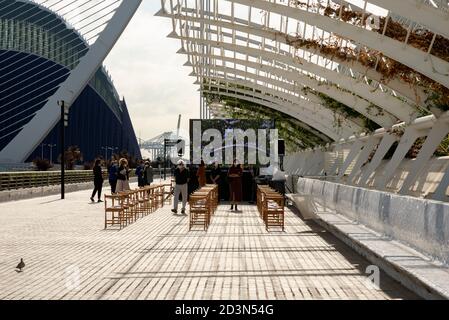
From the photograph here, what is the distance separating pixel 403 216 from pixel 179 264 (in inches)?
130

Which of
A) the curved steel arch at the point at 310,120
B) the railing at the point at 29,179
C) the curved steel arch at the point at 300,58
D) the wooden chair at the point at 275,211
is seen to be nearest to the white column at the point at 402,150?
the curved steel arch at the point at 300,58

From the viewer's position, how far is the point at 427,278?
21.8 ft

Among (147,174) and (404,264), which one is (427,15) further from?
(147,174)

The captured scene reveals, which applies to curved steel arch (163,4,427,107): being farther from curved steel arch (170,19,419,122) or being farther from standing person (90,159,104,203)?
standing person (90,159,104,203)

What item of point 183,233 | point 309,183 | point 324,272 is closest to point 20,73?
point 309,183

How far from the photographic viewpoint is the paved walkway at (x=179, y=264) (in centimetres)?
745

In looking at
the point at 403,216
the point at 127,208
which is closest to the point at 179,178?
the point at 127,208

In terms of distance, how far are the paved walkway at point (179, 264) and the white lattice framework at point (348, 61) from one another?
4.36 m

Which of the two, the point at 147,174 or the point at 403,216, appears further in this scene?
the point at 147,174

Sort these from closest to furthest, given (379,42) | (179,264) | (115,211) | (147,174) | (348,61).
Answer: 1. (179,264)
2. (379,42)
3. (115,211)
4. (348,61)
5. (147,174)

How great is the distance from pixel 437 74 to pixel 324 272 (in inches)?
292

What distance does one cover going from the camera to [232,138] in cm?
2902

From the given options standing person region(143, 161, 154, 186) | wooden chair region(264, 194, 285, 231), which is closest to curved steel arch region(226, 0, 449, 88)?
wooden chair region(264, 194, 285, 231)
